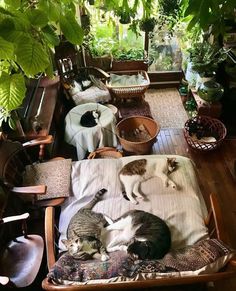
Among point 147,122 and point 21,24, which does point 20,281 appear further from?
point 147,122

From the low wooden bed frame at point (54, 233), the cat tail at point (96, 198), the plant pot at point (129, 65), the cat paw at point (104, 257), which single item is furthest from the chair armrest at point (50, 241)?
the plant pot at point (129, 65)

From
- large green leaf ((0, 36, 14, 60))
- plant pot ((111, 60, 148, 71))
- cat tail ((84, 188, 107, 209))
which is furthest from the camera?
plant pot ((111, 60, 148, 71))

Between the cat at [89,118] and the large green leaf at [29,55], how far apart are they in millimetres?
2434

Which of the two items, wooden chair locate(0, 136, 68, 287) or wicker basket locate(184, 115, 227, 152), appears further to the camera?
wicker basket locate(184, 115, 227, 152)

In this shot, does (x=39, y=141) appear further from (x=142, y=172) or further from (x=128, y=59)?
(x=128, y=59)

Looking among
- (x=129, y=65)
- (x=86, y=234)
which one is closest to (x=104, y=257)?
(x=86, y=234)

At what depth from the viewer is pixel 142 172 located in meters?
2.39

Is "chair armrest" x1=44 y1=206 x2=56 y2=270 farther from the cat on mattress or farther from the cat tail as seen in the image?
the cat tail

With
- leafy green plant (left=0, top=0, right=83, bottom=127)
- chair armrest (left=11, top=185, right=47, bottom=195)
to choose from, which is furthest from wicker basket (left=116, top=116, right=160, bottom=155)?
leafy green plant (left=0, top=0, right=83, bottom=127)

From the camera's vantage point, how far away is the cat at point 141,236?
175cm

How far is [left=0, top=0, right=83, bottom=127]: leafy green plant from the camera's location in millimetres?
707

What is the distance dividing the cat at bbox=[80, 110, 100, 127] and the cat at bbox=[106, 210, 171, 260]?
4.64 feet

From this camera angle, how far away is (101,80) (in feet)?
13.5

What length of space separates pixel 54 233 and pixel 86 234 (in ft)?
0.70
